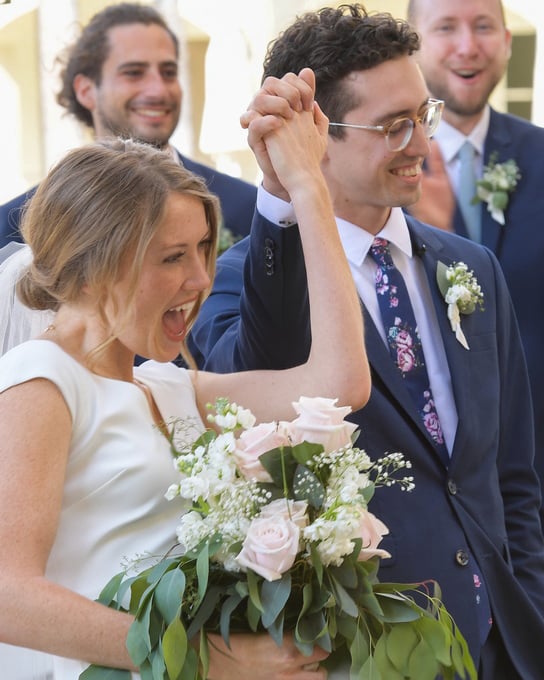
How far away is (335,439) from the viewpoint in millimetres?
2287

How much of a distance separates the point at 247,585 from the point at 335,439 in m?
0.30

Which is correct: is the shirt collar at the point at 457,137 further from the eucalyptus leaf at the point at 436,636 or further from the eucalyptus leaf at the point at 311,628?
the eucalyptus leaf at the point at 311,628

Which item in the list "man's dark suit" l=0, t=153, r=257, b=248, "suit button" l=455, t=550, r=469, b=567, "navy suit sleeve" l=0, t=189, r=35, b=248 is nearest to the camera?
"suit button" l=455, t=550, r=469, b=567

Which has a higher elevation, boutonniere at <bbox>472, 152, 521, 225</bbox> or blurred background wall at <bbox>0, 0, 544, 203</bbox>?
boutonniere at <bbox>472, 152, 521, 225</bbox>

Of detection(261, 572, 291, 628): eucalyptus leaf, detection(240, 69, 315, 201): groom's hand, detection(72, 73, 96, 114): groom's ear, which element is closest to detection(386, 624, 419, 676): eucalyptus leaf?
detection(261, 572, 291, 628): eucalyptus leaf

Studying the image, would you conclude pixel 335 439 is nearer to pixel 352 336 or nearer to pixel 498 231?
pixel 352 336

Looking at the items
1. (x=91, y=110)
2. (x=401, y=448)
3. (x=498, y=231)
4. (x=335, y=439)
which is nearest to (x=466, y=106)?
(x=498, y=231)

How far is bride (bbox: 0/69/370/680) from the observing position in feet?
7.34

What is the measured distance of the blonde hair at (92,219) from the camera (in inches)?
100.0

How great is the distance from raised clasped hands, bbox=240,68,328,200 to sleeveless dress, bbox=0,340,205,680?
0.62m

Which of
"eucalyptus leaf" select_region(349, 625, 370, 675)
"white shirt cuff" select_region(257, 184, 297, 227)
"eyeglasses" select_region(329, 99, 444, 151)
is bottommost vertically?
"eucalyptus leaf" select_region(349, 625, 370, 675)

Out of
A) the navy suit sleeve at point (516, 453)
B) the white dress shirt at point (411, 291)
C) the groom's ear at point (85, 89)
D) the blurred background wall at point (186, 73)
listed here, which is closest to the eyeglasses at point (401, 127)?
the white dress shirt at point (411, 291)

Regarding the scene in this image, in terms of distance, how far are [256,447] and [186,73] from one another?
29.4 ft

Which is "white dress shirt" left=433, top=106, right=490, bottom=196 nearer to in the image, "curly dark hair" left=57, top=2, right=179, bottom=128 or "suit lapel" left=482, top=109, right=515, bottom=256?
"suit lapel" left=482, top=109, right=515, bottom=256
